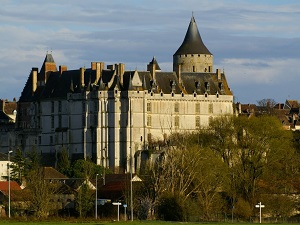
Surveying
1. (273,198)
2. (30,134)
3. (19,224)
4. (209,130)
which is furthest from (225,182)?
(30,134)

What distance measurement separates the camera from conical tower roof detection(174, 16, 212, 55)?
160375mm

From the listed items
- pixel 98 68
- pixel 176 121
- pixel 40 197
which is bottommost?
pixel 40 197

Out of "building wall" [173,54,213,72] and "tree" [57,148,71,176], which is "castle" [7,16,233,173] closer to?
"tree" [57,148,71,176]

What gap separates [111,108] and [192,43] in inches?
870

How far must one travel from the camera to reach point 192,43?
161 metres

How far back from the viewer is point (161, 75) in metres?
147

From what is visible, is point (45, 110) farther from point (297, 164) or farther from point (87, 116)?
point (297, 164)

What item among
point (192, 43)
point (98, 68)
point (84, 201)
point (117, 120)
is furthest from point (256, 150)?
point (192, 43)

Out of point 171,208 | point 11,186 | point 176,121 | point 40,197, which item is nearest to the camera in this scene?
point 171,208

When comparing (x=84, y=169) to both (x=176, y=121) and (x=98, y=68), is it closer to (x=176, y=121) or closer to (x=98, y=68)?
(x=98, y=68)

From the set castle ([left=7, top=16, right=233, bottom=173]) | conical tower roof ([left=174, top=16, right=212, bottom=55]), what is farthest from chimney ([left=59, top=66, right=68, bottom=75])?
conical tower roof ([left=174, top=16, right=212, bottom=55])

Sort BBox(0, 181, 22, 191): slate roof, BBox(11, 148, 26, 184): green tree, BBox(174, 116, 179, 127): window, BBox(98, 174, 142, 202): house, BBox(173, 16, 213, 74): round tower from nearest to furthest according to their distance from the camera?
BBox(98, 174, 142, 202): house < BBox(0, 181, 22, 191): slate roof < BBox(11, 148, 26, 184): green tree < BBox(174, 116, 179, 127): window < BBox(173, 16, 213, 74): round tower

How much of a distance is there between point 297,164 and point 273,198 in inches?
358

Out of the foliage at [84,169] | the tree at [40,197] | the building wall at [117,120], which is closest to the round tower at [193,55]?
the building wall at [117,120]
